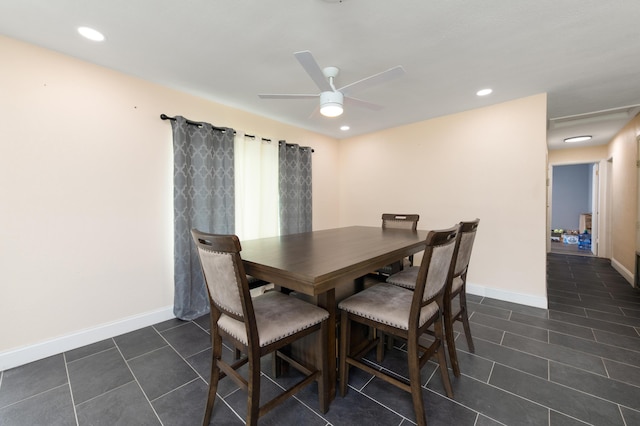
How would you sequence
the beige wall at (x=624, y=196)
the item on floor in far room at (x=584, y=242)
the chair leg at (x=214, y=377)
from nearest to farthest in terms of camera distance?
the chair leg at (x=214, y=377) → the beige wall at (x=624, y=196) → the item on floor in far room at (x=584, y=242)

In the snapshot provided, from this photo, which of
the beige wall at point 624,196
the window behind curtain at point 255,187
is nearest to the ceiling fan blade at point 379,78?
the window behind curtain at point 255,187

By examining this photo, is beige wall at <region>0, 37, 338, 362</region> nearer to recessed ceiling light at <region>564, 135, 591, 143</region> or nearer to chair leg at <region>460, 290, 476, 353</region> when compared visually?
chair leg at <region>460, 290, 476, 353</region>

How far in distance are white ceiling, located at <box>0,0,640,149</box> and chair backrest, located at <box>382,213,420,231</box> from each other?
4.38ft

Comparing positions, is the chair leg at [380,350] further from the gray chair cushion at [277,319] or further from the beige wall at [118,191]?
the beige wall at [118,191]

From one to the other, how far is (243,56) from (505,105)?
292 cm

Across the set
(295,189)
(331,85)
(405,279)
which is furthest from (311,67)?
(295,189)

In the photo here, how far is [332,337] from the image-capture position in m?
1.46

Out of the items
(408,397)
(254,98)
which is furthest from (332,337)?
(254,98)

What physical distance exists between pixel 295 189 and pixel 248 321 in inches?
112

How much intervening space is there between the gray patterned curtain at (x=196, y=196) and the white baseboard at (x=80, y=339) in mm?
203

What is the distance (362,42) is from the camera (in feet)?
6.07

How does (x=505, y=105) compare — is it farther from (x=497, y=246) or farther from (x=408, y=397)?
(x=408, y=397)

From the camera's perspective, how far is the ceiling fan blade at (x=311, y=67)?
4.85 feet

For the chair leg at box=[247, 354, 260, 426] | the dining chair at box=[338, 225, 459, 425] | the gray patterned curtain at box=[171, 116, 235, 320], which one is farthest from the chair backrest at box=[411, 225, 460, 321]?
the gray patterned curtain at box=[171, 116, 235, 320]
